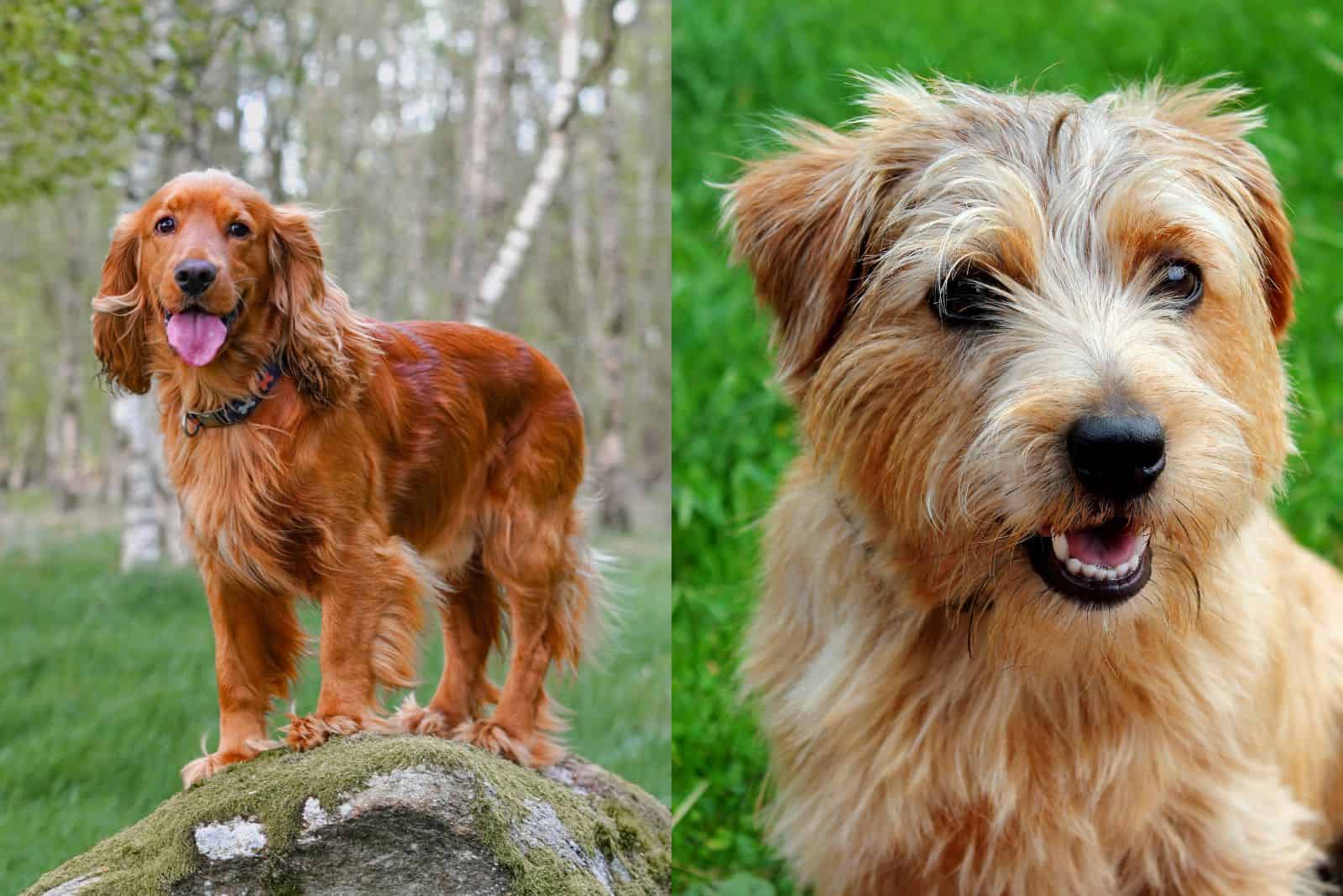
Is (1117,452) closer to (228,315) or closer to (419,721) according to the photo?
(419,721)

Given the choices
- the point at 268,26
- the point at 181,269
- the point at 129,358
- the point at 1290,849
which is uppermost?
the point at 268,26

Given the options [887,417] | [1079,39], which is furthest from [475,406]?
[1079,39]

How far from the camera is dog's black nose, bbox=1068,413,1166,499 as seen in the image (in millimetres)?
2521

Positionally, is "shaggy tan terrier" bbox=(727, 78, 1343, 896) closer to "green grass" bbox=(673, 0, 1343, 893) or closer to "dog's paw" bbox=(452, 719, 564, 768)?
"green grass" bbox=(673, 0, 1343, 893)

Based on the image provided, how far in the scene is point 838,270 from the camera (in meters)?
3.16

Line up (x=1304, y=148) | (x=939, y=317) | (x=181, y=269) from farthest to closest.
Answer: (x=1304, y=148) < (x=939, y=317) < (x=181, y=269)

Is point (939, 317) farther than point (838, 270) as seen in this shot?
No

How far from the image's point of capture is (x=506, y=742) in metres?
3.06

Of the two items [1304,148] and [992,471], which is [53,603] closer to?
[992,471]

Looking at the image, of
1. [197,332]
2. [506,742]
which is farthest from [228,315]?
[506,742]

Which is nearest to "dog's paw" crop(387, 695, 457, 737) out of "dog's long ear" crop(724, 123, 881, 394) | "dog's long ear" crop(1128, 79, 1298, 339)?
"dog's long ear" crop(724, 123, 881, 394)

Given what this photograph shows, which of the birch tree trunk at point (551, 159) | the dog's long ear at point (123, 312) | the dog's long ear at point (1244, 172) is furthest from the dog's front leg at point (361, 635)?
the dog's long ear at point (1244, 172)

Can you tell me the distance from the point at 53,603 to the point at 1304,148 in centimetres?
819

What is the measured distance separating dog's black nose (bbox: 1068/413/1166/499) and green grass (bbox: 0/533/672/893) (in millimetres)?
1392
